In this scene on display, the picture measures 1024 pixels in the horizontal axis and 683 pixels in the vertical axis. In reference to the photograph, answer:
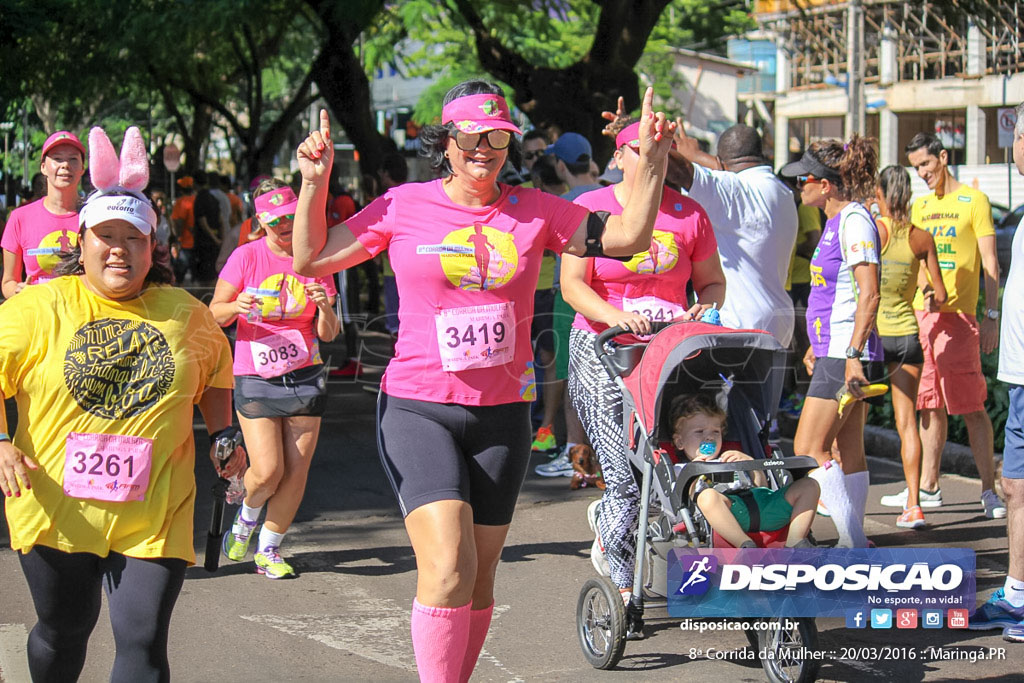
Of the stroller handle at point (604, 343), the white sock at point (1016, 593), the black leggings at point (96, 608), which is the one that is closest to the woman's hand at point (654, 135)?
the stroller handle at point (604, 343)

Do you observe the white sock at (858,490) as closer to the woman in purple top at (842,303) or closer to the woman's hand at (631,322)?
the woman in purple top at (842,303)

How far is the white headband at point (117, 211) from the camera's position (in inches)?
152

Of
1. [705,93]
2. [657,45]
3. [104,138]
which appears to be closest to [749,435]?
[104,138]

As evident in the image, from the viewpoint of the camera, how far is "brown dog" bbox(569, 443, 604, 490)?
8.43 m

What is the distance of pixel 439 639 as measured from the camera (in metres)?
4.03

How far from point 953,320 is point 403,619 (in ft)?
13.3

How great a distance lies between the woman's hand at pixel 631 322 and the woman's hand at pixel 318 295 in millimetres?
1486

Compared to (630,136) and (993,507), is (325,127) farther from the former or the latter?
(993,507)

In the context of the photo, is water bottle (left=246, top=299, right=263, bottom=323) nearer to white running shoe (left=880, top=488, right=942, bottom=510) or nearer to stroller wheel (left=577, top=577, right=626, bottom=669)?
stroller wheel (left=577, top=577, right=626, bottom=669)

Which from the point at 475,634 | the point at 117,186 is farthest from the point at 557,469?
the point at 117,186

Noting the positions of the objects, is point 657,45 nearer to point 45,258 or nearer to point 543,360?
point 543,360

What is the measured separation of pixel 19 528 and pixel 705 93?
198 feet

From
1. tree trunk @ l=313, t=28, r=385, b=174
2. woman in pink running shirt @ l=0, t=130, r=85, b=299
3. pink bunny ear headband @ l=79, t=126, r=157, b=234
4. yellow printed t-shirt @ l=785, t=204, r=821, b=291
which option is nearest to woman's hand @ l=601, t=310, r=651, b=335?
pink bunny ear headband @ l=79, t=126, r=157, b=234

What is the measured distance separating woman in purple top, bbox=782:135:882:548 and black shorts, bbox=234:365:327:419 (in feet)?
8.30
